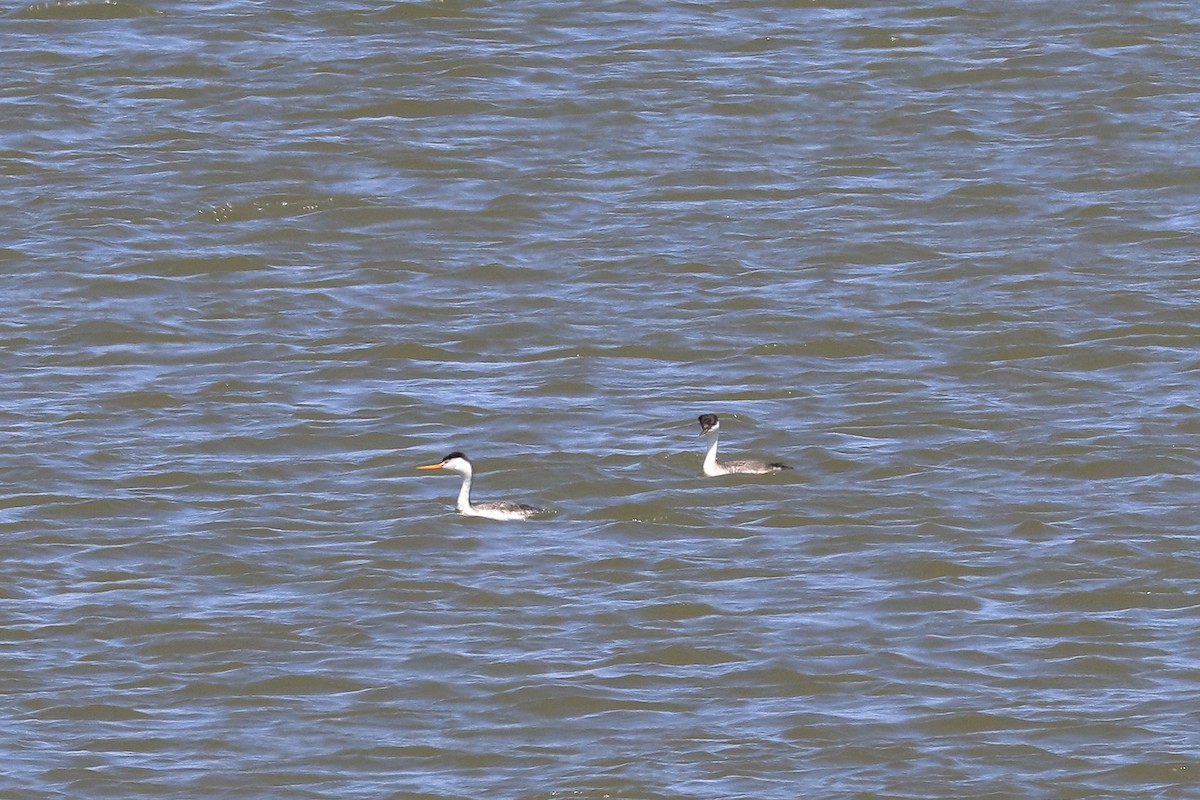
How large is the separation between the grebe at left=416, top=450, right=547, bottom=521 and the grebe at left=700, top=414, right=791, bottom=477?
1095 millimetres

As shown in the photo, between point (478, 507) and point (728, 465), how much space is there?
1672mm

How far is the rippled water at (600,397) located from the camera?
516 inches

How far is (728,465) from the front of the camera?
1644cm

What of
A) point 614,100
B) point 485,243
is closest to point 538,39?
point 614,100

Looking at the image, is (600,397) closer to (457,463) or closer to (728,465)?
(728,465)

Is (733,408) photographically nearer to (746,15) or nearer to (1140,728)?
(1140,728)

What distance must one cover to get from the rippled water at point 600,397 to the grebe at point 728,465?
0.09 meters

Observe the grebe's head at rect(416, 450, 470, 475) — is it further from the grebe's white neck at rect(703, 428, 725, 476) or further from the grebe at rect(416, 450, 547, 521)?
the grebe's white neck at rect(703, 428, 725, 476)

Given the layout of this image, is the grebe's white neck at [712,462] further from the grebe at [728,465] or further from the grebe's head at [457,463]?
the grebe's head at [457,463]

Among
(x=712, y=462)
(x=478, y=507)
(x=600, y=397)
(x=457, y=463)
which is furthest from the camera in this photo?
(x=600, y=397)

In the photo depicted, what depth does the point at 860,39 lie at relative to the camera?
23.7m

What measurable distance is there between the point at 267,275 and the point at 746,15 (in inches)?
256

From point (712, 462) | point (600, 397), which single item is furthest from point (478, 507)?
point (600, 397)

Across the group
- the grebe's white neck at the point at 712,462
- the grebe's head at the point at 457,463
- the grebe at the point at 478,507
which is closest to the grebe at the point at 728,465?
the grebe's white neck at the point at 712,462
